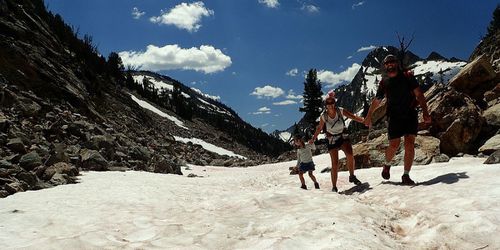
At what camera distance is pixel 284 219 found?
247 inches

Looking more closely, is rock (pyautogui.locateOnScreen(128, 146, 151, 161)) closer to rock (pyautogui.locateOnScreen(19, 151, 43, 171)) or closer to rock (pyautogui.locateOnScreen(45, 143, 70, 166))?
rock (pyautogui.locateOnScreen(45, 143, 70, 166))

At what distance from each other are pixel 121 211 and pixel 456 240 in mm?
5828

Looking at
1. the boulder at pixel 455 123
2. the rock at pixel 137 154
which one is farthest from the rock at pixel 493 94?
the rock at pixel 137 154

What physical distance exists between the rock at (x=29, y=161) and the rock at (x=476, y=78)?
1533 cm

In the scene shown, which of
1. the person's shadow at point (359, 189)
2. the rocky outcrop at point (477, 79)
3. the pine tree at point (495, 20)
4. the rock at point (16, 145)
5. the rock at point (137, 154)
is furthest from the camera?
the pine tree at point (495, 20)

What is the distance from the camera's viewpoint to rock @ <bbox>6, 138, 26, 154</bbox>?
12.4 m

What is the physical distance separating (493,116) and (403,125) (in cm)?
698

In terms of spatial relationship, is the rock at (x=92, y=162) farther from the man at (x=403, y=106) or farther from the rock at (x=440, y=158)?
the rock at (x=440, y=158)

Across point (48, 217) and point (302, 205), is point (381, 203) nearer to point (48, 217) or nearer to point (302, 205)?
point (302, 205)

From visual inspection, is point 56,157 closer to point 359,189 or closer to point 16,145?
point 16,145

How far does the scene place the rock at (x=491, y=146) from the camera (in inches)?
440

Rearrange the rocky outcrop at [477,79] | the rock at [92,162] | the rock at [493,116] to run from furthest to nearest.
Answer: the rocky outcrop at [477,79]
the rock at [92,162]
the rock at [493,116]

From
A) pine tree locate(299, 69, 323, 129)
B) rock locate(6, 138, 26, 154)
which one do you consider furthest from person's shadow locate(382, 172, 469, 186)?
pine tree locate(299, 69, 323, 129)

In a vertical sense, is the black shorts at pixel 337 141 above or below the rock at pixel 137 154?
below
